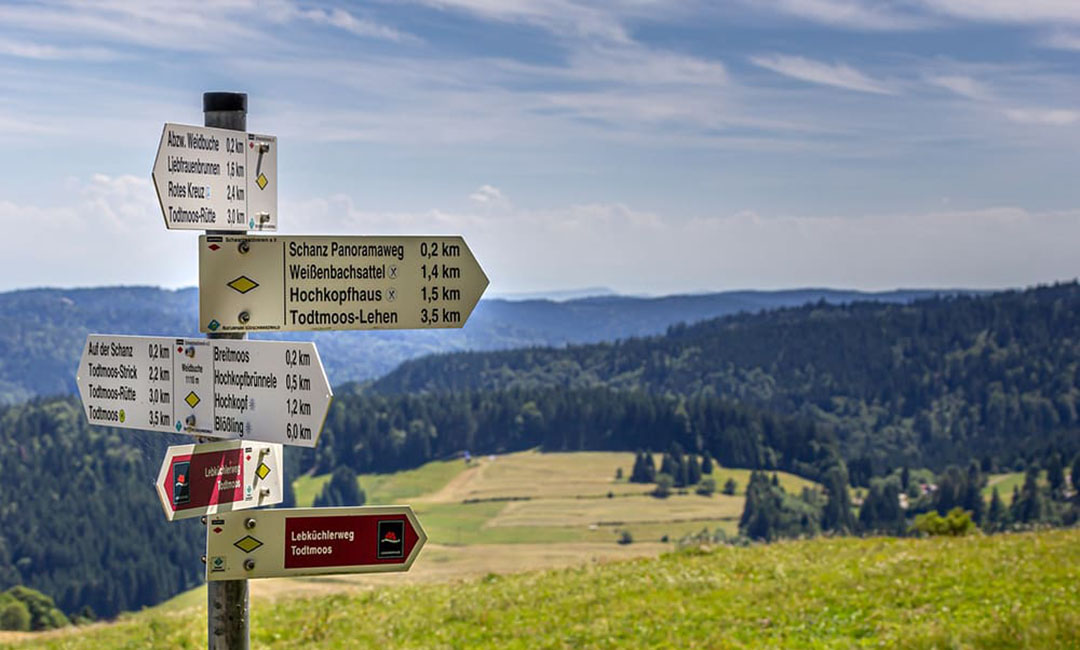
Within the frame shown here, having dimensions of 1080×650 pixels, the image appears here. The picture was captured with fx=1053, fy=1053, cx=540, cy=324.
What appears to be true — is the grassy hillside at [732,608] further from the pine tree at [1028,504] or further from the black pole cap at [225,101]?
the pine tree at [1028,504]

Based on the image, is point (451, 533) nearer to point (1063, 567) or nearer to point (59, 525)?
point (59, 525)

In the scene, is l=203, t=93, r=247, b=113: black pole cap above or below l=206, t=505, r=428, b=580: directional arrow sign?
above

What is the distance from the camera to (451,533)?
187 m

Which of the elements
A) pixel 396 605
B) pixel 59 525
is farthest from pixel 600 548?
pixel 396 605

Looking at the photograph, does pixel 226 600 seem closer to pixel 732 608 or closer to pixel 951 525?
pixel 732 608

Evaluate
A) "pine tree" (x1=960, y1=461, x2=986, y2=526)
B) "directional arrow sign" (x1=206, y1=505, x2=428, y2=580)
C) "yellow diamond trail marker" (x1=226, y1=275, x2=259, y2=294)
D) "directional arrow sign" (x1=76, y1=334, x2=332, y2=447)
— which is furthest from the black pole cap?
"pine tree" (x1=960, y1=461, x2=986, y2=526)

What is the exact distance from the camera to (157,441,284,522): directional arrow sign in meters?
5.27

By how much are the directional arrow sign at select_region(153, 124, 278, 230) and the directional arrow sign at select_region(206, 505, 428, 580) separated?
1.53m

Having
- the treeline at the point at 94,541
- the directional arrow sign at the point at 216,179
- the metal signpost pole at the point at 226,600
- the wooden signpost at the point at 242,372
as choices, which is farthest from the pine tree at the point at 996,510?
the directional arrow sign at the point at 216,179

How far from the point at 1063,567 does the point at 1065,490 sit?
202m

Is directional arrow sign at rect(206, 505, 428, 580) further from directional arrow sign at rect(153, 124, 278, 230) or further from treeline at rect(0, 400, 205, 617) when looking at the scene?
treeline at rect(0, 400, 205, 617)

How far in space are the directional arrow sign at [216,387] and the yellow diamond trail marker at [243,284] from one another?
0.94ft

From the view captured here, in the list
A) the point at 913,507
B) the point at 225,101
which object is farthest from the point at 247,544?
the point at 913,507

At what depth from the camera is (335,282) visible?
18.5 ft
